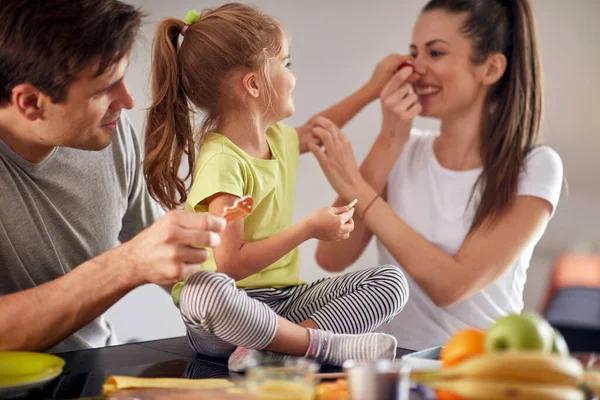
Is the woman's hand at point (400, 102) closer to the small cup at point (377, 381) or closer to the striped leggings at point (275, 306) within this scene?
the striped leggings at point (275, 306)

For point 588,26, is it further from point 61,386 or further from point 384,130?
point 61,386

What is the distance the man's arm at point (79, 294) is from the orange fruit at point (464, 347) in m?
0.48

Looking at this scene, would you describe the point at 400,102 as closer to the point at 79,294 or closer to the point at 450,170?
the point at 450,170

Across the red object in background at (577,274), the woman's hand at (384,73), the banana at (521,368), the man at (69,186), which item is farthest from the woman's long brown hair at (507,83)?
the banana at (521,368)

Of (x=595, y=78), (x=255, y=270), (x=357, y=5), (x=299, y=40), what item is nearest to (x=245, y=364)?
(x=255, y=270)

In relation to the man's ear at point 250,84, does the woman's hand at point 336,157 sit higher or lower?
lower

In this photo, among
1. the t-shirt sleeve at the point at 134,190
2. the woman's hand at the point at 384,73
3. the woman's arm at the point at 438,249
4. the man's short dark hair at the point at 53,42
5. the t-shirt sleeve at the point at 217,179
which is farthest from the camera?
the woman's hand at the point at 384,73

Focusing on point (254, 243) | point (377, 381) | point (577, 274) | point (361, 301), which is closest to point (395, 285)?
point (361, 301)

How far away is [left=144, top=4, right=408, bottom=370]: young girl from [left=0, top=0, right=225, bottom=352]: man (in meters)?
0.18

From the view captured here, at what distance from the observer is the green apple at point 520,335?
96 centimetres

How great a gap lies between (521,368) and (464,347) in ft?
0.42

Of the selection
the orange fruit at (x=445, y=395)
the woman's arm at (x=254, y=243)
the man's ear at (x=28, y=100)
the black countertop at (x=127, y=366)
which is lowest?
the black countertop at (x=127, y=366)

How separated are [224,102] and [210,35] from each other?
16 centimetres

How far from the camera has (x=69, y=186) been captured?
5.86 feet
